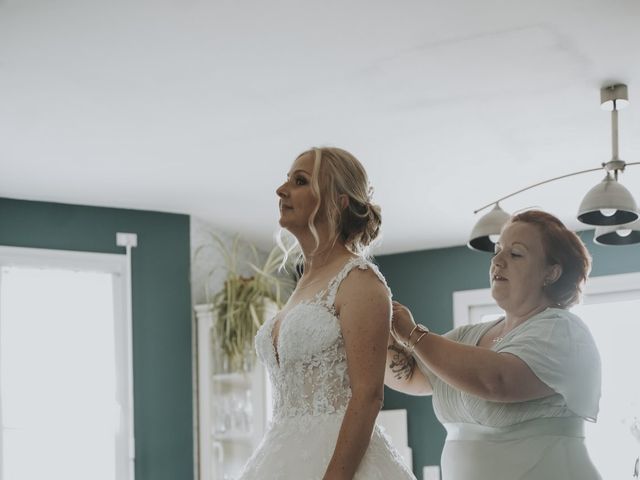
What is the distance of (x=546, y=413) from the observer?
232 cm

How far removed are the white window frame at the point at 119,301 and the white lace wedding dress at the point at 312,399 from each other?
11.1 ft

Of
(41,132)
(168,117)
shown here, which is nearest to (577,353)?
(168,117)

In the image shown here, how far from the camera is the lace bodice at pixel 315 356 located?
2.12 meters

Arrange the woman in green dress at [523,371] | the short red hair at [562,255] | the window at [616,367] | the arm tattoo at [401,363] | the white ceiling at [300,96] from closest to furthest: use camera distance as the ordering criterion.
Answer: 1. the woman in green dress at [523,371]
2. the short red hair at [562,255]
3. the arm tattoo at [401,363]
4. the white ceiling at [300,96]
5. the window at [616,367]

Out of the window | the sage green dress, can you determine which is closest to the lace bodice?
the sage green dress

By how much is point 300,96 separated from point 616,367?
3.30m

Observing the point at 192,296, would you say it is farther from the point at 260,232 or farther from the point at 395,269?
the point at 395,269

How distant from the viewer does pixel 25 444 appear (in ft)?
16.8

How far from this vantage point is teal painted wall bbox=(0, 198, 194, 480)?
5.40 m

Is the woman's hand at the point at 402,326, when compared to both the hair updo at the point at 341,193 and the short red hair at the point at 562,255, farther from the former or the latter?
the short red hair at the point at 562,255

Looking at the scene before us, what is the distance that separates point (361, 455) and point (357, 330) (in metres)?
0.25

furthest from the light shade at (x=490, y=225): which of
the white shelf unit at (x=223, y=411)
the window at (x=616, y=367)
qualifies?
the window at (x=616, y=367)

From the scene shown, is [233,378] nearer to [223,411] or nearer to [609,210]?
[223,411]

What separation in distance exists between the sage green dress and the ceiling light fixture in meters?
1.21
